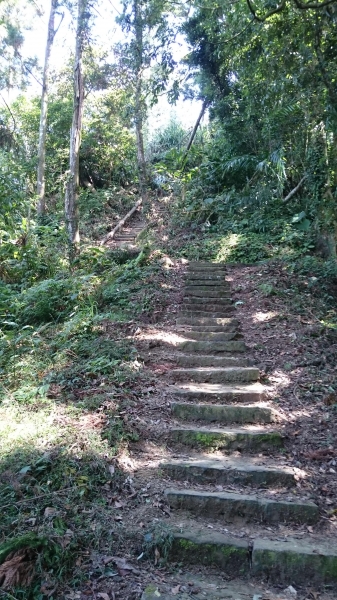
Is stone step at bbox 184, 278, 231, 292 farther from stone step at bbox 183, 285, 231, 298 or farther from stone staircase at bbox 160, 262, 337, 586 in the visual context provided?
stone staircase at bbox 160, 262, 337, 586

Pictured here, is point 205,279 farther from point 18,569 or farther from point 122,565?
point 18,569

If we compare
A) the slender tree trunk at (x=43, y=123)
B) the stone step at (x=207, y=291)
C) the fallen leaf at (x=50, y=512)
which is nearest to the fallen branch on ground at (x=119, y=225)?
the slender tree trunk at (x=43, y=123)

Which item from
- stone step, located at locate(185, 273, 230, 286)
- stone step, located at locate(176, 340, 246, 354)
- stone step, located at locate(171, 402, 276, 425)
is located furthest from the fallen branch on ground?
stone step, located at locate(171, 402, 276, 425)

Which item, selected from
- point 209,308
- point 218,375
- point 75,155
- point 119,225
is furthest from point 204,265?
point 119,225

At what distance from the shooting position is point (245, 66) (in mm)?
7402

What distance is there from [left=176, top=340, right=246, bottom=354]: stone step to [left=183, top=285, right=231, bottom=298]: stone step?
2.01m

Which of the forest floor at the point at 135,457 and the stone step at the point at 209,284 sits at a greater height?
the stone step at the point at 209,284

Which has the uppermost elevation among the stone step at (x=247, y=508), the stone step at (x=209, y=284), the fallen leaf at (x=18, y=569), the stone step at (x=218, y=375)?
the stone step at (x=209, y=284)

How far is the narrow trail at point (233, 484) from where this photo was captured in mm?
2756

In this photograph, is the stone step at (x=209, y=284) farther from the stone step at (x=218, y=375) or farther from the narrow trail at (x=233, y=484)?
the stone step at (x=218, y=375)

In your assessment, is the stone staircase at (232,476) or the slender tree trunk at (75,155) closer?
the stone staircase at (232,476)

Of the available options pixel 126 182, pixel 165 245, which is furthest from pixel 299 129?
pixel 126 182

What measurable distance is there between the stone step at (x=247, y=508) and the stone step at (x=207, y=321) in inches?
143

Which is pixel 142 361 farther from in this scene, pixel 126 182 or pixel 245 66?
pixel 126 182
